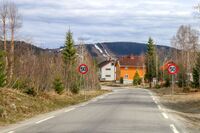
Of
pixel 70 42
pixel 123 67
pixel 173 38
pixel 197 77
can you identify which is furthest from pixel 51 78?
pixel 123 67

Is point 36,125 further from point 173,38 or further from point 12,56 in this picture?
point 173,38

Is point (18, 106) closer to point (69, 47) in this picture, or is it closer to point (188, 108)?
point (188, 108)

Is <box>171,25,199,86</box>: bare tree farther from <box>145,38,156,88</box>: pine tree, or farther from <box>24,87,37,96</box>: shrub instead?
<box>24,87,37,96</box>: shrub

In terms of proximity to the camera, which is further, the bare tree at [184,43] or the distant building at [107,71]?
the distant building at [107,71]

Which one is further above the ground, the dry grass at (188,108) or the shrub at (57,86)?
the shrub at (57,86)

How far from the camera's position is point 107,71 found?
174 meters

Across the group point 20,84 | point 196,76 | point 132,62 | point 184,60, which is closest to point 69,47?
point 184,60

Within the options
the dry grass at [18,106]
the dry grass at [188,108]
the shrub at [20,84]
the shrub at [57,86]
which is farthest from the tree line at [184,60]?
the dry grass at [18,106]

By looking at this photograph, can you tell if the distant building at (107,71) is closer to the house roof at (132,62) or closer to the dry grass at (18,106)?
the house roof at (132,62)

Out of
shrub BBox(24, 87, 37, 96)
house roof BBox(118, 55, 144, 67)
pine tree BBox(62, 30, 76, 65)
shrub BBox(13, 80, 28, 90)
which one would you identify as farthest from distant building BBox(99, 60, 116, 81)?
shrub BBox(24, 87, 37, 96)

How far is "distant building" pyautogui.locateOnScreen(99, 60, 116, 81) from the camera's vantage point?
174 metres

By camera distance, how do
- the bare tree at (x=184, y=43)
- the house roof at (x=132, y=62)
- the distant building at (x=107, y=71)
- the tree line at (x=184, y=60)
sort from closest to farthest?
the tree line at (x=184, y=60)
the bare tree at (x=184, y=43)
the house roof at (x=132, y=62)
the distant building at (x=107, y=71)

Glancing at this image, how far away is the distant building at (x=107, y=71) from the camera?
17350 cm

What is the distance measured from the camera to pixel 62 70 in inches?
1802
